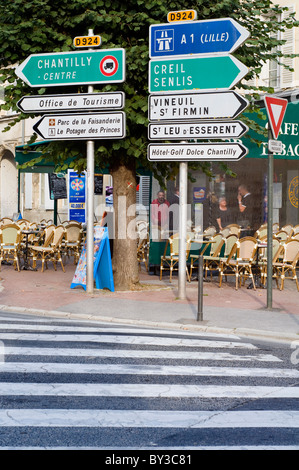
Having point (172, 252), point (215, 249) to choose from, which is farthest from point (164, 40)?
point (215, 249)

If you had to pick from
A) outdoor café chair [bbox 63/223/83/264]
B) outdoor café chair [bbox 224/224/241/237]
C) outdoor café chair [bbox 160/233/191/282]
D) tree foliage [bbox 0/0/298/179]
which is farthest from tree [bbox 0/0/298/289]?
outdoor café chair [bbox 63/223/83/264]

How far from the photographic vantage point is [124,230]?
43.3ft

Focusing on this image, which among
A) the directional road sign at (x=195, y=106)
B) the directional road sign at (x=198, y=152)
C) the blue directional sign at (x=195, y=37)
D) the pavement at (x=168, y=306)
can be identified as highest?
the blue directional sign at (x=195, y=37)

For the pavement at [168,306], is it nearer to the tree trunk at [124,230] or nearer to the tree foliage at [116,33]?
the tree trunk at [124,230]

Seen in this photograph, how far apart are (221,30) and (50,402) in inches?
298

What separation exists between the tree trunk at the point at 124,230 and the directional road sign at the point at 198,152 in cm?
150

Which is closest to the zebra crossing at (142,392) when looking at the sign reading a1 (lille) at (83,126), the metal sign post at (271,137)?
the metal sign post at (271,137)

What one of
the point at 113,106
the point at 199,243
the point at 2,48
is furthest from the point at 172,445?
the point at 199,243

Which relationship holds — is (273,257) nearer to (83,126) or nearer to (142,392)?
(83,126)

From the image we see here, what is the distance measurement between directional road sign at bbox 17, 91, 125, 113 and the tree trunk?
1.55 m

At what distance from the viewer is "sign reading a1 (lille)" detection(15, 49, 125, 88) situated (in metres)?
11.9

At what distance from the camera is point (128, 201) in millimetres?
13211

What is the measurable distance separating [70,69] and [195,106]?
7.80 feet

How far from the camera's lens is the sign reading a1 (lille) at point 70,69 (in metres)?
11.9
